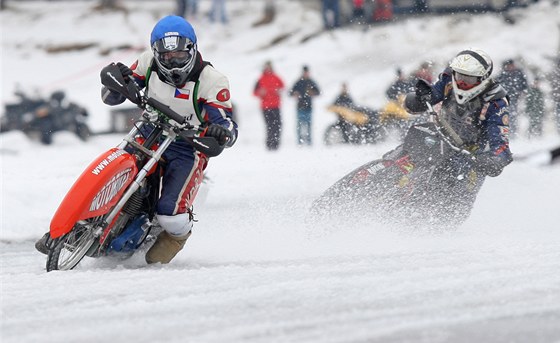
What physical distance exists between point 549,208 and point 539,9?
16.0 metres

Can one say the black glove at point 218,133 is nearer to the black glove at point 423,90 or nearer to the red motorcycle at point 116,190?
the red motorcycle at point 116,190

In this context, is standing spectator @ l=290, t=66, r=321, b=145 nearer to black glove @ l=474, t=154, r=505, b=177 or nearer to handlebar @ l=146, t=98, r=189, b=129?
black glove @ l=474, t=154, r=505, b=177

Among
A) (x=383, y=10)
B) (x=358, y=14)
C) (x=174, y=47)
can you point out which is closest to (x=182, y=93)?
(x=174, y=47)

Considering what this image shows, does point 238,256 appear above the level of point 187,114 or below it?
below

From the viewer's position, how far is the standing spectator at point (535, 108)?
57.4 feet

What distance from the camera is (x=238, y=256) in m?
8.16

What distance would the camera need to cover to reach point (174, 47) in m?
7.17

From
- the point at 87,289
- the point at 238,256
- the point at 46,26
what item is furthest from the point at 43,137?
the point at 87,289

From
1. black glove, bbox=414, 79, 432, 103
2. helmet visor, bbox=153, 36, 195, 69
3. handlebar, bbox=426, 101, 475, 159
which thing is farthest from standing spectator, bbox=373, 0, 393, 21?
helmet visor, bbox=153, 36, 195, 69

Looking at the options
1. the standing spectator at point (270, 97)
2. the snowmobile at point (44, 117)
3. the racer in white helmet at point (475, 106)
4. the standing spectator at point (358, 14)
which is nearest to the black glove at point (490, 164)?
the racer in white helmet at point (475, 106)

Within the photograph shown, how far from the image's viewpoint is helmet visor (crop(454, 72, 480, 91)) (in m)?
9.16

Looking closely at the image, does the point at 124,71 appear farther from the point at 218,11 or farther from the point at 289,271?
the point at 218,11

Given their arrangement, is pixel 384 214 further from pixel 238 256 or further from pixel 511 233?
pixel 238 256

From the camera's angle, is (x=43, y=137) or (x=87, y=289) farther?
(x=43, y=137)
